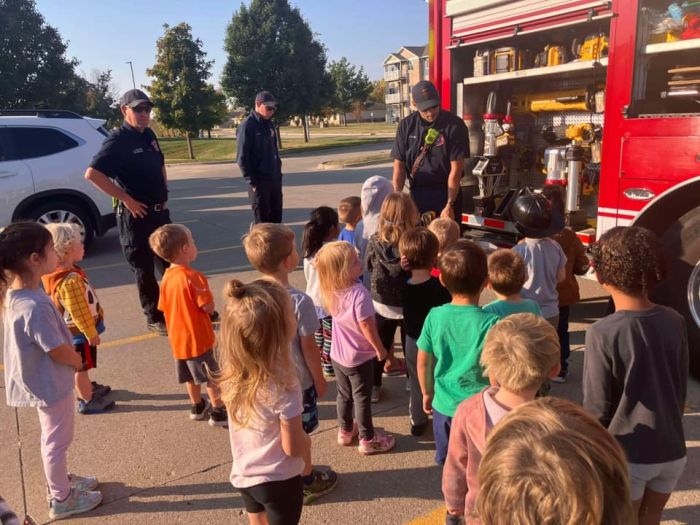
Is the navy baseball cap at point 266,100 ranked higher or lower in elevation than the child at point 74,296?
higher

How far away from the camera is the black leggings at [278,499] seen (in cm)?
203

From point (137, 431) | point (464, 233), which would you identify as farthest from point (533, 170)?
point (137, 431)

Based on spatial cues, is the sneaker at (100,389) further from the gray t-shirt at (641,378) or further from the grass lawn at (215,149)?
the grass lawn at (215,149)

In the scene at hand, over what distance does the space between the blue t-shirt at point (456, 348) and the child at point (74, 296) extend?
1967 mm

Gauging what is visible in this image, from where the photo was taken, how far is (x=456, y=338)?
236cm

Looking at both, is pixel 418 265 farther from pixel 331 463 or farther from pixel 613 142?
pixel 613 142

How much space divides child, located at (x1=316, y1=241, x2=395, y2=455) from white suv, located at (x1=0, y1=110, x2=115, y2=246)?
19.6ft

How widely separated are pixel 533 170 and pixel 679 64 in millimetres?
2079

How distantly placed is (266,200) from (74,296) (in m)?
3.33

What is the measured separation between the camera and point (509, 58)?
531 centimetres

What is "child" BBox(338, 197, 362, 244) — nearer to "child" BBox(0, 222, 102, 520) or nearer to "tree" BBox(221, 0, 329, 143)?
"child" BBox(0, 222, 102, 520)

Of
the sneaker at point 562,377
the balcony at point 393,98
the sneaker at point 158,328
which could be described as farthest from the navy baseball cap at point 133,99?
the balcony at point 393,98

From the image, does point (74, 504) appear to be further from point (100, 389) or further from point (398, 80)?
point (398, 80)

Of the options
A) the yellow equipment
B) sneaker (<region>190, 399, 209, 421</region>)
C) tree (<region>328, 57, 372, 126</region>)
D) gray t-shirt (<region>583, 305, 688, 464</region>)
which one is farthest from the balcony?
gray t-shirt (<region>583, 305, 688, 464</region>)
